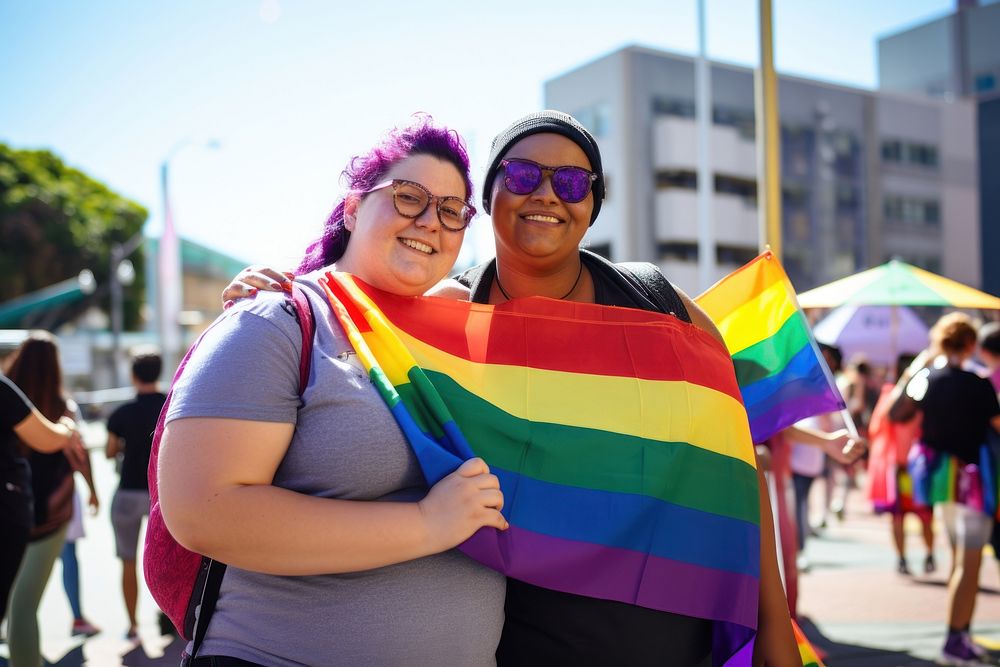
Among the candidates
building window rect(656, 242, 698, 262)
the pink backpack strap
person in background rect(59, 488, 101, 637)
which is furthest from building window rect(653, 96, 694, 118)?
the pink backpack strap

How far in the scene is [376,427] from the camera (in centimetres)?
176

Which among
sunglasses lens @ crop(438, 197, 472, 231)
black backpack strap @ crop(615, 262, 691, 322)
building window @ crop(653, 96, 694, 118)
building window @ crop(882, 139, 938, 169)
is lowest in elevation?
black backpack strap @ crop(615, 262, 691, 322)

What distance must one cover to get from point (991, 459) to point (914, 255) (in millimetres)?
35644

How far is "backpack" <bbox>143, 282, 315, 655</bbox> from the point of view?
179 cm

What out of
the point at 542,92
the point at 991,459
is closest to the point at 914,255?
the point at 542,92

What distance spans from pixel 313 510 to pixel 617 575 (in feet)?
2.75

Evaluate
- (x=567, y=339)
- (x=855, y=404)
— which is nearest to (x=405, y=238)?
(x=567, y=339)

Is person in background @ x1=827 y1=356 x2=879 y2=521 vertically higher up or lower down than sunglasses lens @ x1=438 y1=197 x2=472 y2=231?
lower down

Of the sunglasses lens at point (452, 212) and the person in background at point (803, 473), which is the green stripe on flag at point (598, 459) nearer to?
the sunglasses lens at point (452, 212)

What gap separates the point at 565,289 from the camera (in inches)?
102

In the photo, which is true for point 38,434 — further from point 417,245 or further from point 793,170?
point 793,170

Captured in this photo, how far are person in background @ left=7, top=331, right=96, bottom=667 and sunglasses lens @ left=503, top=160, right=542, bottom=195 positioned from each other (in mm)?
3505

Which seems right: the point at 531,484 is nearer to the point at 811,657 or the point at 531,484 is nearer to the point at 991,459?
the point at 811,657

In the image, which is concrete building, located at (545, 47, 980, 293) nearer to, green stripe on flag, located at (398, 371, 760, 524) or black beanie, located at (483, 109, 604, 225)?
black beanie, located at (483, 109, 604, 225)
